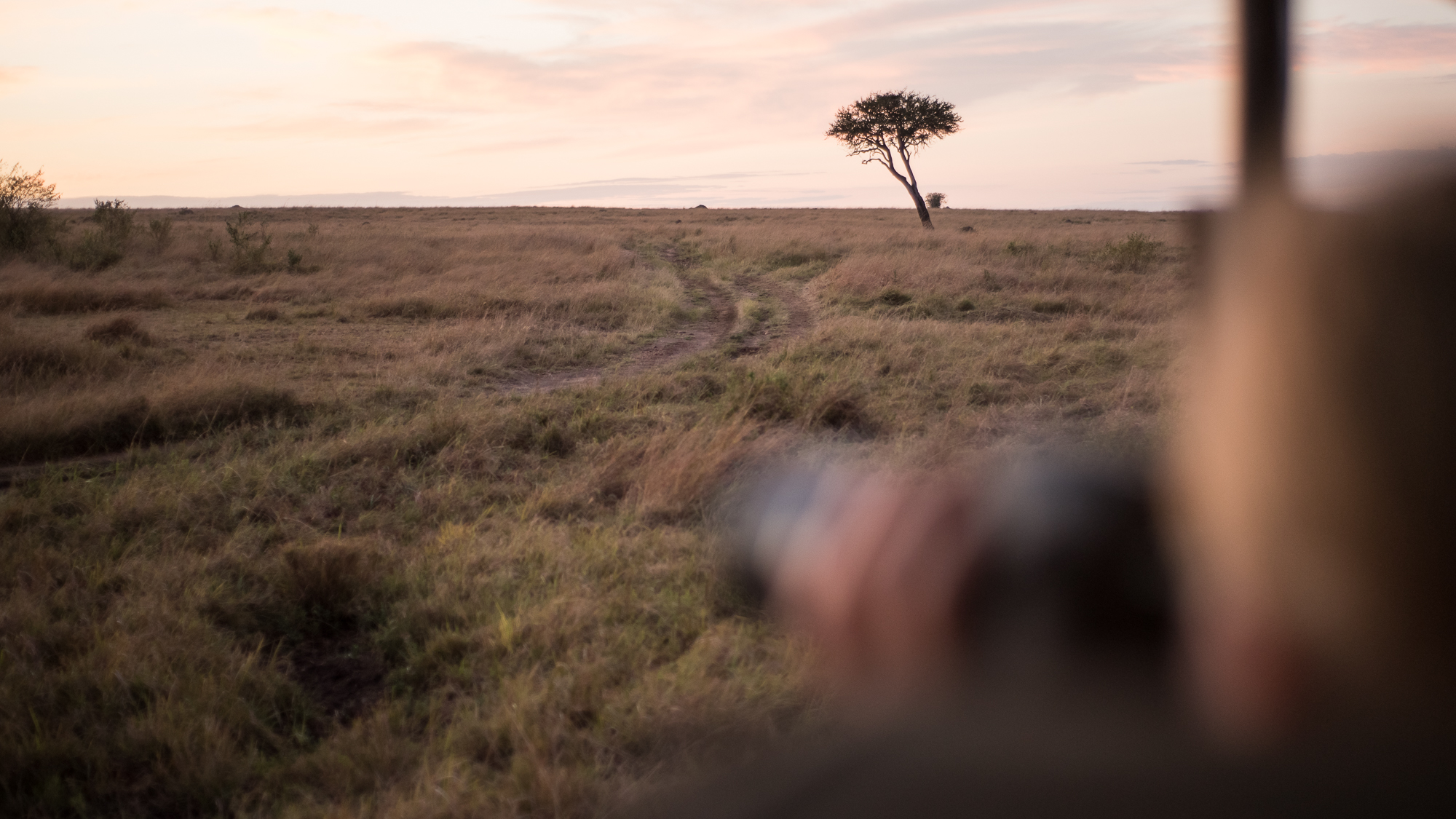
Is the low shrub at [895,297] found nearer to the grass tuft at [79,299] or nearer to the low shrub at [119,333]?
the low shrub at [119,333]

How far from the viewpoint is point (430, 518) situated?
15.8ft

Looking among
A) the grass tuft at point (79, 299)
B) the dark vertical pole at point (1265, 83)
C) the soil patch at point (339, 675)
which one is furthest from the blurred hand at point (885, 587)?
the grass tuft at point (79, 299)

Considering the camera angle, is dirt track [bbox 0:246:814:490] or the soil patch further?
dirt track [bbox 0:246:814:490]

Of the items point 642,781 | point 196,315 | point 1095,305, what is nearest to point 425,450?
point 642,781

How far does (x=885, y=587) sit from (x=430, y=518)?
122 inches

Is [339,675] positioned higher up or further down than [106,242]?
further down

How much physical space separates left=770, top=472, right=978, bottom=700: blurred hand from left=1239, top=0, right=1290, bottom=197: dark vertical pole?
1.54m

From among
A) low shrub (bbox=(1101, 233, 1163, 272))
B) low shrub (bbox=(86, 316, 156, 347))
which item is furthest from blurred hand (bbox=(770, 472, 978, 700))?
low shrub (bbox=(1101, 233, 1163, 272))

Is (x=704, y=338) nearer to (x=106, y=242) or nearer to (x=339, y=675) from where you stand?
(x=339, y=675)

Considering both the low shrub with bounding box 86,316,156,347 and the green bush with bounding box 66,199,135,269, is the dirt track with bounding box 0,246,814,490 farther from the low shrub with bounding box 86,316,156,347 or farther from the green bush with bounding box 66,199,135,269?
the green bush with bounding box 66,199,135,269

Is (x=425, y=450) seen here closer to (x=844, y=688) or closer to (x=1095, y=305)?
(x=844, y=688)

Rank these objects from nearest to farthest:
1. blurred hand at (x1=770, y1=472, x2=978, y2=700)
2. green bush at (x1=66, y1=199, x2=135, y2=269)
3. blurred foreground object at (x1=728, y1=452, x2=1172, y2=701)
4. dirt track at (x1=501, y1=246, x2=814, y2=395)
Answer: blurred foreground object at (x1=728, y1=452, x2=1172, y2=701), blurred hand at (x1=770, y1=472, x2=978, y2=700), dirt track at (x1=501, y1=246, x2=814, y2=395), green bush at (x1=66, y1=199, x2=135, y2=269)

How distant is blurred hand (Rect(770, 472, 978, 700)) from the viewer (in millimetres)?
2662

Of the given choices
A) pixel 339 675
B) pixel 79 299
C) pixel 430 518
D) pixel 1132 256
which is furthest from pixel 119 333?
pixel 1132 256
